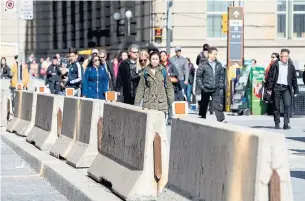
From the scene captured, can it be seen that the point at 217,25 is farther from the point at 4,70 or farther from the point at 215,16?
the point at 4,70

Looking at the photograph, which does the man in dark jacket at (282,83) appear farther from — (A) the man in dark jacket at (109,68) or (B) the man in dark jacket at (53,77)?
(B) the man in dark jacket at (53,77)

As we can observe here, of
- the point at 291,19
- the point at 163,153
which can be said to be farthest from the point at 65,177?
the point at 291,19

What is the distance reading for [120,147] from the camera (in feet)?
32.8

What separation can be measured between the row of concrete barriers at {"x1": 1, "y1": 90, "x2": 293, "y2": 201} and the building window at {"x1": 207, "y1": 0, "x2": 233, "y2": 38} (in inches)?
962

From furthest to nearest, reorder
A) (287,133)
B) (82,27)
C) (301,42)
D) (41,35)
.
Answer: (41,35) → (82,27) → (301,42) → (287,133)

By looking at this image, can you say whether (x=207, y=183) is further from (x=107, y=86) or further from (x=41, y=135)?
(x=107, y=86)

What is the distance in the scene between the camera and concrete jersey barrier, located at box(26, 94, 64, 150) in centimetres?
1530

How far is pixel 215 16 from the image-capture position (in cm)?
3972

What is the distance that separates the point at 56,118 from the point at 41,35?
50630 mm

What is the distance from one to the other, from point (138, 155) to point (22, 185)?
125 inches

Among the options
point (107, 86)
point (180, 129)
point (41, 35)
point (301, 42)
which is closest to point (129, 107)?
point (180, 129)

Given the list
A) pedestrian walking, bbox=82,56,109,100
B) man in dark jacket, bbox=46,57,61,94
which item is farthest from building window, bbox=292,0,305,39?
pedestrian walking, bbox=82,56,109,100

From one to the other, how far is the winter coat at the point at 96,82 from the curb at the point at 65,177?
330cm

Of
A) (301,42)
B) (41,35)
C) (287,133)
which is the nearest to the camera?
(287,133)
